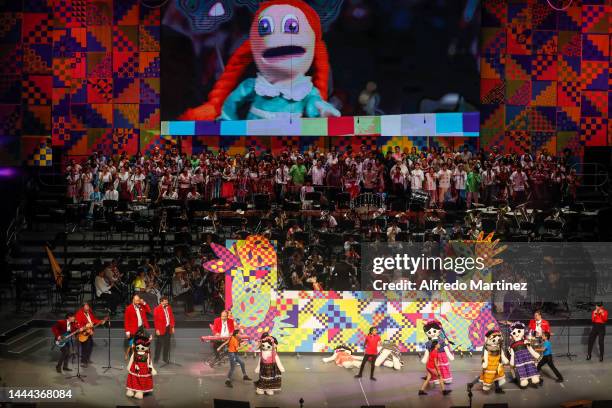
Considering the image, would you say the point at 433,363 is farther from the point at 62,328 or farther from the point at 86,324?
the point at 62,328

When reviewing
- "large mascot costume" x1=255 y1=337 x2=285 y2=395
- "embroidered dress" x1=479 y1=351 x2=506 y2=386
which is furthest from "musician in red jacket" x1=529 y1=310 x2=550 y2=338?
"large mascot costume" x1=255 y1=337 x2=285 y2=395

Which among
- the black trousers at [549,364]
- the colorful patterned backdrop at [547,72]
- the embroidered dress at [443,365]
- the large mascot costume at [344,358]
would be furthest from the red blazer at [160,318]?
the colorful patterned backdrop at [547,72]

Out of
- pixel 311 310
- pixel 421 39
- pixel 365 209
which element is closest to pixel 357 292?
pixel 311 310

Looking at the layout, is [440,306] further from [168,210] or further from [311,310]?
[168,210]

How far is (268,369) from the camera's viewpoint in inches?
648

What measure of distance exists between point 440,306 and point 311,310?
2609 millimetres

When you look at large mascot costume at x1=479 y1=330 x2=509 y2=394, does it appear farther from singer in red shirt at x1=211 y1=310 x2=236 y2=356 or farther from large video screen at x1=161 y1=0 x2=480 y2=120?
large video screen at x1=161 y1=0 x2=480 y2=120

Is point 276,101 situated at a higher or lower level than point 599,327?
higher

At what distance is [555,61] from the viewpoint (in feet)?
103

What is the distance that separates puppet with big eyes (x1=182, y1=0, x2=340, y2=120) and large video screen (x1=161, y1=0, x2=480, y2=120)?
0.03 metres

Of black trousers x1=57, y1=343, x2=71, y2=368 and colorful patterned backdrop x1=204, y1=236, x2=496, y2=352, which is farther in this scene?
colorful patterned backdrop x1=204, y1=236, x2=496, y2=352

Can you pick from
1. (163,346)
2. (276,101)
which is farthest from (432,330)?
(276,101)

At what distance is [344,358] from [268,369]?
7.19ft

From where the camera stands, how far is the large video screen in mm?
29812
